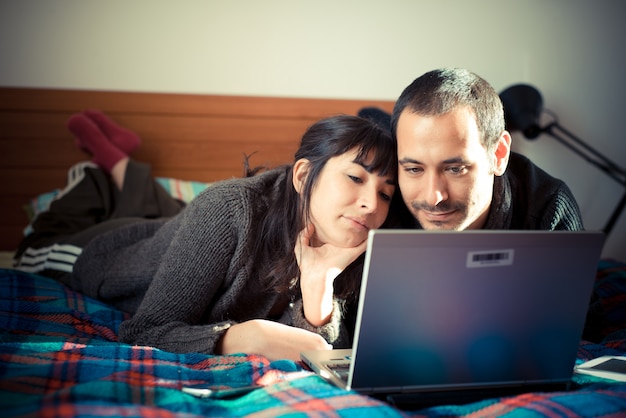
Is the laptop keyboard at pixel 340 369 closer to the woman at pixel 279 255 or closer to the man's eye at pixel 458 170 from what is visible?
the woman at pixel 279 255

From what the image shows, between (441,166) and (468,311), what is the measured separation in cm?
46

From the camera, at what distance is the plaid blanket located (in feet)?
2.77

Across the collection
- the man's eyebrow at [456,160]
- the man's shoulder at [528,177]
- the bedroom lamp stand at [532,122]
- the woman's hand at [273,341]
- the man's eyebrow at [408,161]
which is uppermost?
the bedroom lamp stand at [532,122]

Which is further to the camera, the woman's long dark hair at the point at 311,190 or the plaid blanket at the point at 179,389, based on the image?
the woman's long dark hair at the point at 311,190

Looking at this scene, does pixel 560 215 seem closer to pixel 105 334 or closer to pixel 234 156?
pixel 105 334

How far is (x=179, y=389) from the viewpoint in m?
0.99

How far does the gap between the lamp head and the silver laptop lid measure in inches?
81.4

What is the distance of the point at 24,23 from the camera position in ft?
8.23

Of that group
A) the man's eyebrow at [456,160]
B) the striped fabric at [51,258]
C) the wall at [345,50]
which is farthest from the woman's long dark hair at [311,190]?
the wall at [345,50]

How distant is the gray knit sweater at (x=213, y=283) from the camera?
131 centimetres

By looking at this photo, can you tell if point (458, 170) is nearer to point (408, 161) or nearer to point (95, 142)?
point (408, 161)

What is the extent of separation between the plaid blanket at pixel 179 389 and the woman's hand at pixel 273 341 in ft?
0.21

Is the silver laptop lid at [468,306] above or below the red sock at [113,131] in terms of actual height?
below

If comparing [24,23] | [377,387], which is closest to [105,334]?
[377,387]
